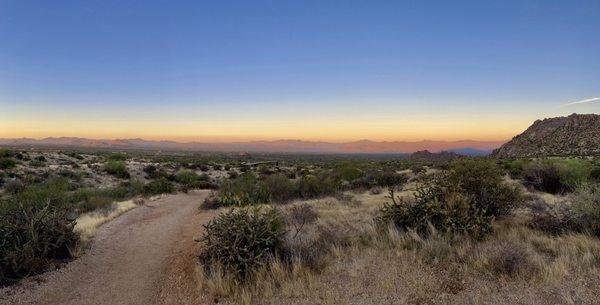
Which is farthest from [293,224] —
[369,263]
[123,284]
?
[123,284]

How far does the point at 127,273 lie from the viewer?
361 inches

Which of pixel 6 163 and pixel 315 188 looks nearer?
pixel 315 188

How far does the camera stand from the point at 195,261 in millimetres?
9164

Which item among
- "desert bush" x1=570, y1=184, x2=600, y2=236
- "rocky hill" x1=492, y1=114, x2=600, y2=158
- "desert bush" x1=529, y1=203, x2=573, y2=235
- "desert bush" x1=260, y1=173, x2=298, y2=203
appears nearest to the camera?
"desert bush" x1=570, y1=184, x2=600, y2=236

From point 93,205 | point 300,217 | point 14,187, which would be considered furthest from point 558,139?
point 14,187

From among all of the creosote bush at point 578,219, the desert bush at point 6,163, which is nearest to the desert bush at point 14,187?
the desert bush at point 6,163

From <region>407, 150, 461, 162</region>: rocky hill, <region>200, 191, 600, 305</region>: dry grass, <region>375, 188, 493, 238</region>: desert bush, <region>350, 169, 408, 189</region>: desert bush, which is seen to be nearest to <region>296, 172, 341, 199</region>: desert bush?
<region>350, 169, 408, 189</region>: desert bush

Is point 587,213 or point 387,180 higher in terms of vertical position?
point 587,213

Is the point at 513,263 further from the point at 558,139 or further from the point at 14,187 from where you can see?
the point at 558,139

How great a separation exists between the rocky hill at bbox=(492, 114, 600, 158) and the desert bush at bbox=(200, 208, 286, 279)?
56.1m

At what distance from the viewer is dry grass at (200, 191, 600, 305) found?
21.4 feet

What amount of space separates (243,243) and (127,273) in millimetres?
3032

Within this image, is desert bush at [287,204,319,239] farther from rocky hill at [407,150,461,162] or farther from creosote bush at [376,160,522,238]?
rocky hill at [407,150,461,162]

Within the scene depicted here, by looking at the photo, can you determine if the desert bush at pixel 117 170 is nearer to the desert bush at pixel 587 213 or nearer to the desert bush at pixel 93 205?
the desert bush at pixel 93 205
